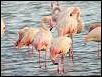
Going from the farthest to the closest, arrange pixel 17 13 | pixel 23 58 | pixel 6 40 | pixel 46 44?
pixel 17 13, pixel 6 40, pixel 23 58, pixel 46 44

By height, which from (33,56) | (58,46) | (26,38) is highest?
(26,38)

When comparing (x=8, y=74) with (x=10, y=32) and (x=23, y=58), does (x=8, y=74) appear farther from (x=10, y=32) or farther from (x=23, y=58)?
(x=10, y=32)

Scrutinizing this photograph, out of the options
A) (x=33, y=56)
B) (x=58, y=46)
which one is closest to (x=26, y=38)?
(x=33, y=56)

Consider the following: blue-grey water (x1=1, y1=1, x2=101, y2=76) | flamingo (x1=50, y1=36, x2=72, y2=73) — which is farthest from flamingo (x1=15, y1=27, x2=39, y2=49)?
flamingo (x1=50, y1=36, x2=72, y2=73)

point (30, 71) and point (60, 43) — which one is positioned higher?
point (60, 43)

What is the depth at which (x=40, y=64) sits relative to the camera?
908 centimetres

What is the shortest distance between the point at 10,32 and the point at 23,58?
2632 millimetres

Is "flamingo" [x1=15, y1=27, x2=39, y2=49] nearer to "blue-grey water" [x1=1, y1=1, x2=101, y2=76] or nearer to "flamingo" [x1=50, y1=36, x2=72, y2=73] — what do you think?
"blue-grey water" [x1=1, y1=1, x2=101, y2=76]

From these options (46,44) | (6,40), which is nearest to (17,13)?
(6,40)

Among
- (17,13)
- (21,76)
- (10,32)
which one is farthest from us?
(17,13)

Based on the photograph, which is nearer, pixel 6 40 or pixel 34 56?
pixel 34 56

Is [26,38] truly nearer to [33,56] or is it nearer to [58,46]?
[33,56]

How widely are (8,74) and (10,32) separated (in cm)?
388

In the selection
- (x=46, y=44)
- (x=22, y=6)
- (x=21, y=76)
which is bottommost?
(x=21, y=76)
